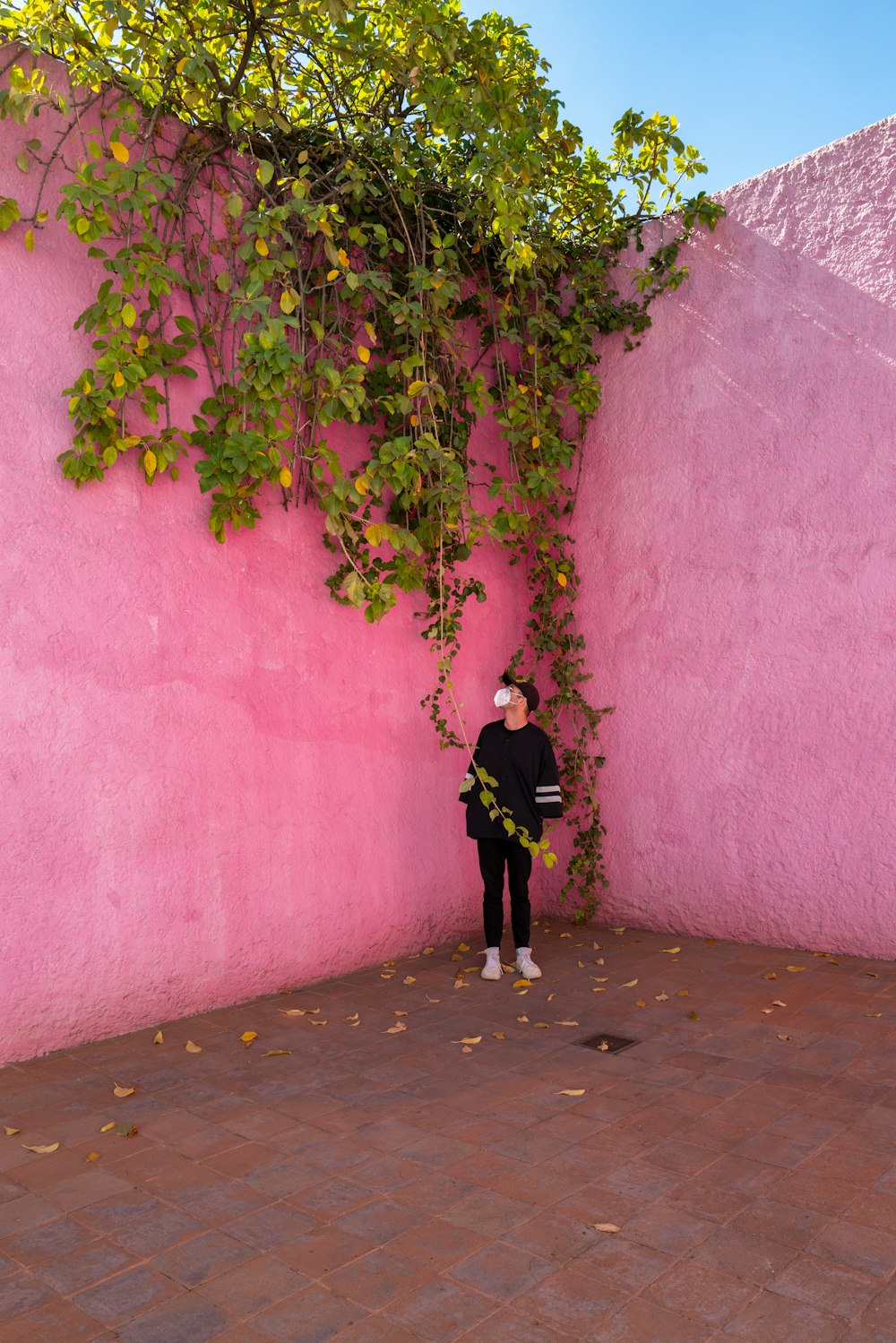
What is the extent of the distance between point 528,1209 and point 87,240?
3732mm

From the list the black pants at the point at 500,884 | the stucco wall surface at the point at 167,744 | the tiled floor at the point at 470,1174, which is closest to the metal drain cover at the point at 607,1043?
the tiled floor at the point at 470,1174

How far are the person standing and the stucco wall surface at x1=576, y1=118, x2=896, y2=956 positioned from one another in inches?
42.0

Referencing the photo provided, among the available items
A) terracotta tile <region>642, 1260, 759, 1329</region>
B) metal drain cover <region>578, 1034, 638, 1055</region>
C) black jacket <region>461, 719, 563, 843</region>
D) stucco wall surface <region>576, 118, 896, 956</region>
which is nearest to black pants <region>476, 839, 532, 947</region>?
black jacket <region>461, 719, 563, 843</region>

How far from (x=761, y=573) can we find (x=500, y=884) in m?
2.18

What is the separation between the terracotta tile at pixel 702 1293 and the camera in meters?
2.22

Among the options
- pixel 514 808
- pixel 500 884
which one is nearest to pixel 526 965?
pixel 500 884

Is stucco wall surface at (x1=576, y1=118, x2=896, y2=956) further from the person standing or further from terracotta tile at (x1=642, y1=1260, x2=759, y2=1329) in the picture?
terracotta tile at (x1=642, y1=1260, x2=759, y2=1329)

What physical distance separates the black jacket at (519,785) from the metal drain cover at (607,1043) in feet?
3.64

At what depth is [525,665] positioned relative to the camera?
20.6 ft

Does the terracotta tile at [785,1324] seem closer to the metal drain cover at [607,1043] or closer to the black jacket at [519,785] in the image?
the metal drain cover at [607,1043]

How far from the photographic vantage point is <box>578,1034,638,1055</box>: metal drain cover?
396cm

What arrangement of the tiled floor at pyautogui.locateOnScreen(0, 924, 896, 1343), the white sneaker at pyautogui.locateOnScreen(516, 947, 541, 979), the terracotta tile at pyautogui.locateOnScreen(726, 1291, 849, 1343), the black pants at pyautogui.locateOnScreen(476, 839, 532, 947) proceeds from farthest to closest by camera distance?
the black pants at pyautogui.locateOnScreen(476, 839, 532, 947) < the white sneaker at pyautogui.locateOnScreen(516, 947, 541, 979) < the tiled floor at pyautogui.locateOnScreen(0, 924, 896, 1343) < the terracotta tile at pyautogui.locateOnScreen(726, 1291, 849, 1343)

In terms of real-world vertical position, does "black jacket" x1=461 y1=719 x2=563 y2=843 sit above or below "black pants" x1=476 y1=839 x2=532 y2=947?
above

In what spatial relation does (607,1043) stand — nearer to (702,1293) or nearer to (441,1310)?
(702,1293)
